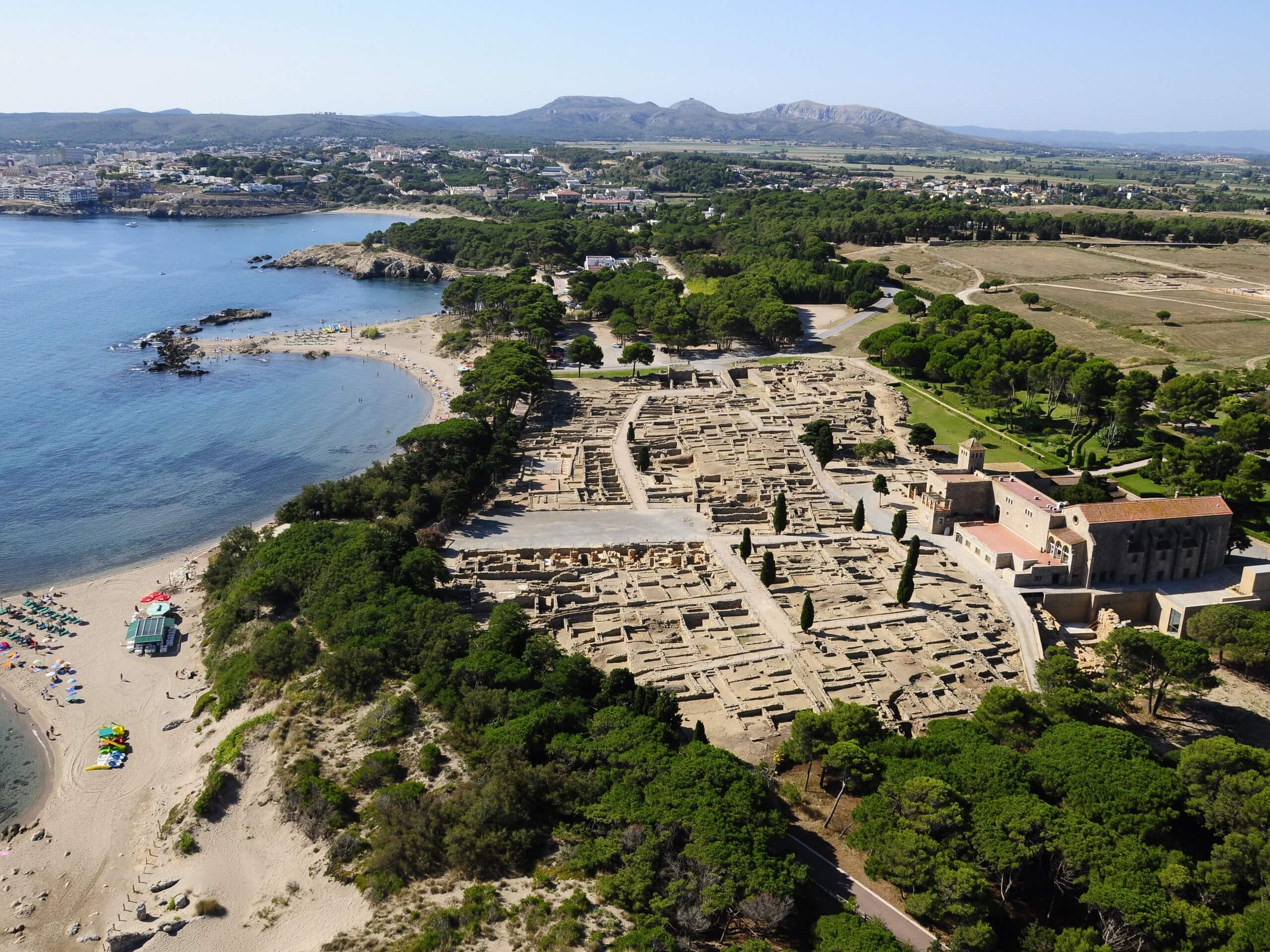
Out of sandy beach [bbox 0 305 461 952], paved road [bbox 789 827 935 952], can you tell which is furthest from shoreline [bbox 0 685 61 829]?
paved road [bbox 789 827 935 952]

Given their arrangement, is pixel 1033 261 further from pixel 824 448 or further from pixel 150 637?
pixel 150 637

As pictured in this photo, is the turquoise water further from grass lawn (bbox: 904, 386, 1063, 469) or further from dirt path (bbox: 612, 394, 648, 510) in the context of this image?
Answer: grass lawn (bbox: 904, 386, 1063, 469)

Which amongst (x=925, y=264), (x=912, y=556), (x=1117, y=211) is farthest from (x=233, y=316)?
(x=1117, y=211)

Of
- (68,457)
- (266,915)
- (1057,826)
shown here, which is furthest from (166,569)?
(1057,826)

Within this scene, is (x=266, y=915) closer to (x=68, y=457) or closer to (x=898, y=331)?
(x=68, y=457)

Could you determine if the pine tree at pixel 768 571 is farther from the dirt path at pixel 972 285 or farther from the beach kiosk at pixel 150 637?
the dirt path at pixel 972 285

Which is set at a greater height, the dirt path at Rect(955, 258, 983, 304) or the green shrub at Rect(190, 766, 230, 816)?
the dirt path at Rect(955, 258, 983, 304)
